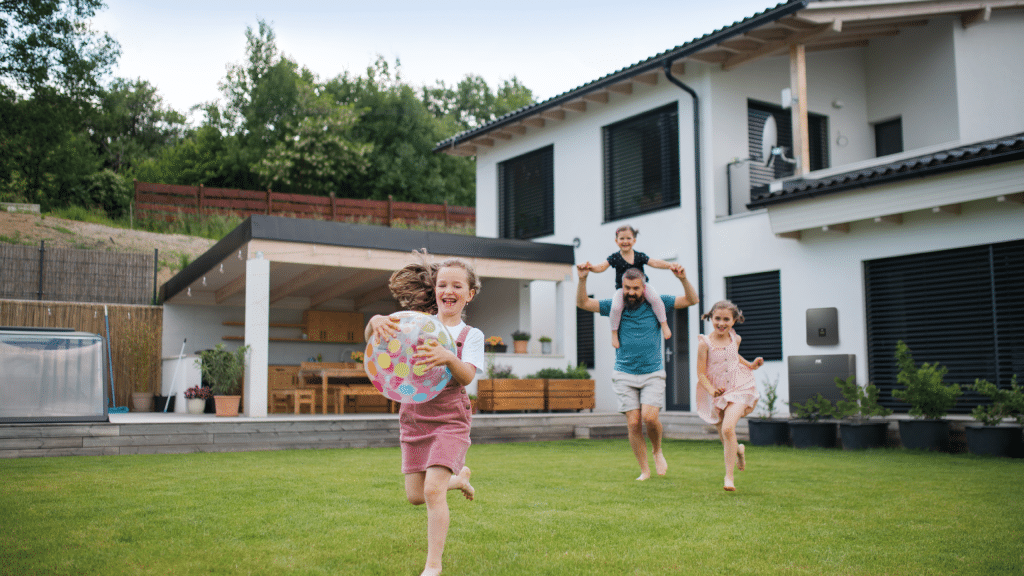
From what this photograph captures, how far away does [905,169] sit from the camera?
1045 centimetres

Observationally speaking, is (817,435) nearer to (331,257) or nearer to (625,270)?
(625,270)

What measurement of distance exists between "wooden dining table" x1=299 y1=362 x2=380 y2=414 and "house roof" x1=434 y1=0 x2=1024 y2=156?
21.9 ft

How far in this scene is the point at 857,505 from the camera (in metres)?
5.45

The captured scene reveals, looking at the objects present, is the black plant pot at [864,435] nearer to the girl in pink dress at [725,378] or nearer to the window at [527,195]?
the girl in pink dress at [725,378]

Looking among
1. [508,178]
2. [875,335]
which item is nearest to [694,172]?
[875,335]

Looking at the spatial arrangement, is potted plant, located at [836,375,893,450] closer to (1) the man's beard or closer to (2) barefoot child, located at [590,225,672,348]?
(2) barefoot child, located at [590,225,672,348]

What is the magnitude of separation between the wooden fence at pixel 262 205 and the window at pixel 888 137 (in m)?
17.5

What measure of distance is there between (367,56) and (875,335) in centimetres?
3565

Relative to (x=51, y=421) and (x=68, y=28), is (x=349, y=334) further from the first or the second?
(x=68, y=28)

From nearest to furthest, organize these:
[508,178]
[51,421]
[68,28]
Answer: [51,421] < [508,178] < [68,28]

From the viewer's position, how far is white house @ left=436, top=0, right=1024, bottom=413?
10.6 m

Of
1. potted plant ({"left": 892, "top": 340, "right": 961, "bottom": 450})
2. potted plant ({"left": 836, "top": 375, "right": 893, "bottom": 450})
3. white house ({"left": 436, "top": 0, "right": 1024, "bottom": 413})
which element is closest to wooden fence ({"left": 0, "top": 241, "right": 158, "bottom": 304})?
white house ({"left": 436, "top": 0, "right": 1024, "bottom": 413})

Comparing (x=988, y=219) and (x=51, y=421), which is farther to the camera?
(x=988, y=219)

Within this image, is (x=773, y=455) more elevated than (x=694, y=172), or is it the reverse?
(x=694, y=172)
